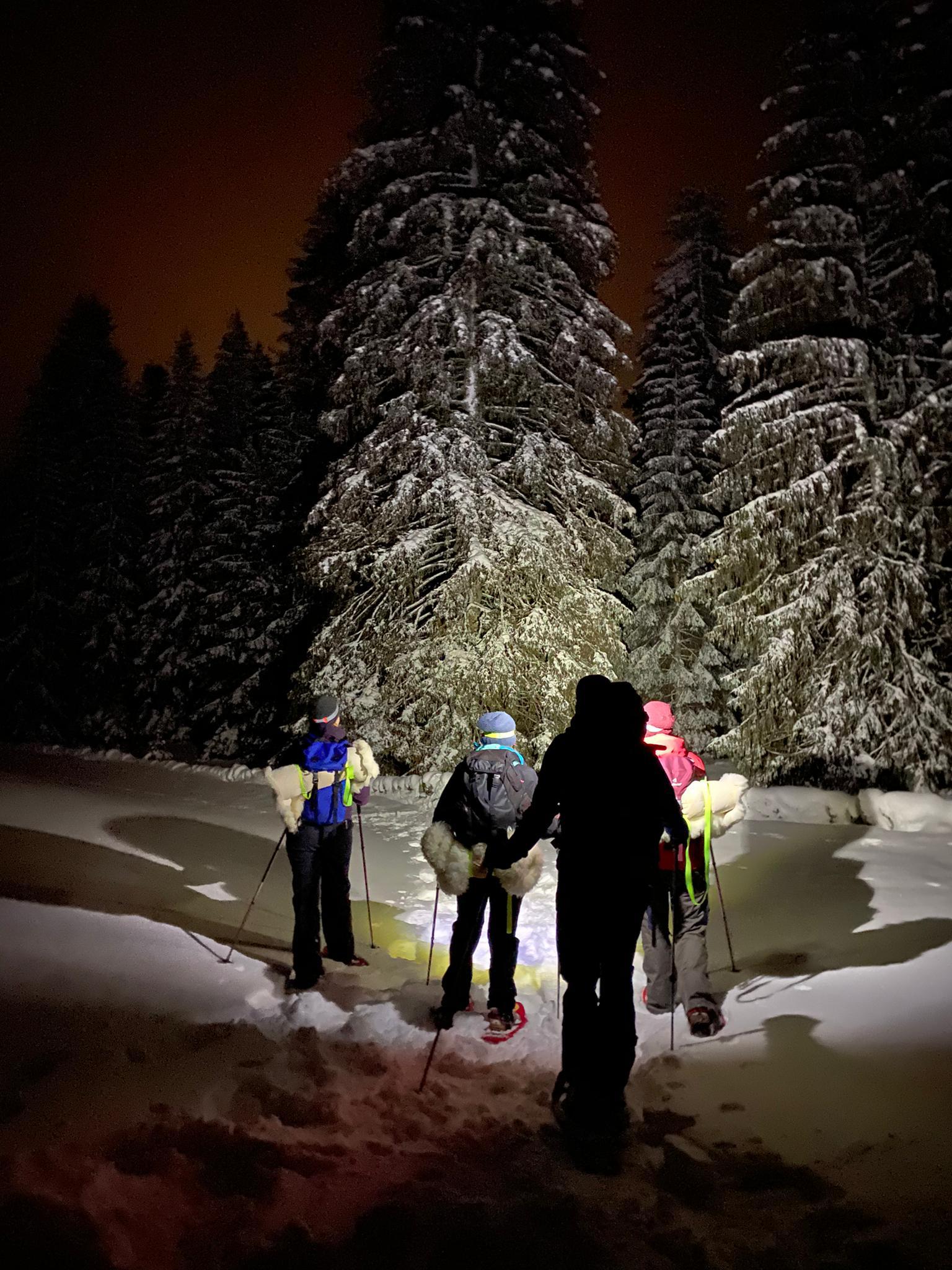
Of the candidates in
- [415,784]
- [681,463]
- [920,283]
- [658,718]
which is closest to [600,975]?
[658,718]

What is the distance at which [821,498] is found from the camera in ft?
41.2

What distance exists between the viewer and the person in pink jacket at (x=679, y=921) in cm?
483

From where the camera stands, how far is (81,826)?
10.4 meters

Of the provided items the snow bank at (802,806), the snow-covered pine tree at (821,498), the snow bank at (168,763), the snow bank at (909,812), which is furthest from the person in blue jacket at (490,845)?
the snow bank at (168,763)

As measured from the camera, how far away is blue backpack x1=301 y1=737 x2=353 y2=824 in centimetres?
563

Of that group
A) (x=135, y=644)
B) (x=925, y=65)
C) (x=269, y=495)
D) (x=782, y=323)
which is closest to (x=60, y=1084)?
(x=782, y=323)

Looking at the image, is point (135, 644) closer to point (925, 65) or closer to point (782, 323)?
point (782, 323)

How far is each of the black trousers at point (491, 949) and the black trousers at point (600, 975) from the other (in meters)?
1.23

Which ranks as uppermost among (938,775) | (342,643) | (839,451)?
(839,451)

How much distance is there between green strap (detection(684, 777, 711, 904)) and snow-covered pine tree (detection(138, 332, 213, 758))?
68.7 feet

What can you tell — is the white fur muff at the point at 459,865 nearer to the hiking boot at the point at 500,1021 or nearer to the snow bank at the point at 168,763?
the hiking boot at the point at 500,1021

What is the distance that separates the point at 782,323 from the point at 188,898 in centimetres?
1292

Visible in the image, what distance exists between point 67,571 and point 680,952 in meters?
27.9

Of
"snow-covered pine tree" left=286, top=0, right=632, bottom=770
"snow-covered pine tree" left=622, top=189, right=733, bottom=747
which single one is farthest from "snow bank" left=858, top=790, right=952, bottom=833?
"snow-covered pine tree" left=622, top=189, right=733, bottom=747
